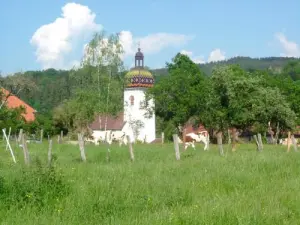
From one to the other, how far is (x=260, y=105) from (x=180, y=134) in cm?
1223

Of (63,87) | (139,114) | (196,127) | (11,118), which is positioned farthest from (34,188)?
(63,87)

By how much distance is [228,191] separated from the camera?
13.5 meters

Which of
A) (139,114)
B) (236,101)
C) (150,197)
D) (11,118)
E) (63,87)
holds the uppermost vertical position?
(63,87)

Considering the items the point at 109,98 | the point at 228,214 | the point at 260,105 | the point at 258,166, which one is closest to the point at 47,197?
the point at 228,214

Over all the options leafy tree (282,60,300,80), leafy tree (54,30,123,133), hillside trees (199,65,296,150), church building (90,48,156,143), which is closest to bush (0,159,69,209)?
leafy tree (54,30,123,133)

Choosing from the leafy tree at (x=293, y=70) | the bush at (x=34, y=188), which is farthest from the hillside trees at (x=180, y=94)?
the bush at (x=34, y=188)

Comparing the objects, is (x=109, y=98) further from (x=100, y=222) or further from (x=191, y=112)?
(x=100, y=222)

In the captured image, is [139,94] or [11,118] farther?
[139,94]

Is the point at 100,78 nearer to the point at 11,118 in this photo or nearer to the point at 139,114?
the point at 11,118

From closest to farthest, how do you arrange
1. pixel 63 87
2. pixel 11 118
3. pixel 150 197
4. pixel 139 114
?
pixel 150 197 < pixel 11 118 < pixel 139 114 < pixel 63 87

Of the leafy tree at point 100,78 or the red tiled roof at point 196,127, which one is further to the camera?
the red tiled roof at point 196,127

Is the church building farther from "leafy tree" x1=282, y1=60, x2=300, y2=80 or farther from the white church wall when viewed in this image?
"leafy tree" x1=282, y1=60, x2=300, y2=80

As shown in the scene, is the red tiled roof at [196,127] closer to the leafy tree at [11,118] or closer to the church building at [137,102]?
the church building at [137,102]

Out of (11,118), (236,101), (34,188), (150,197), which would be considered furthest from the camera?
→ (11,118)
